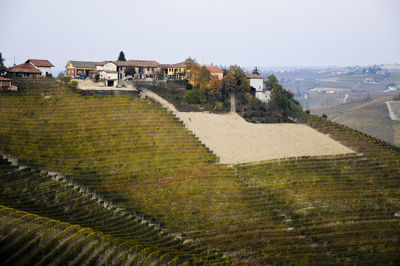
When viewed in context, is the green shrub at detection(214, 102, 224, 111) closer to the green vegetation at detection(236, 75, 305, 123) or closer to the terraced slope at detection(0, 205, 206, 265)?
the green vegetation at detection(236, 75, 305, 123)

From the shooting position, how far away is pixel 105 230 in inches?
1001

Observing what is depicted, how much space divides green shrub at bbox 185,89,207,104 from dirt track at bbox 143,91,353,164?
11.6 ft

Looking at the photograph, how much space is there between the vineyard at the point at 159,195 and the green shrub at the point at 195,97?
6.77 metres

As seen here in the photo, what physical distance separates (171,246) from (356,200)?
59.8 ft

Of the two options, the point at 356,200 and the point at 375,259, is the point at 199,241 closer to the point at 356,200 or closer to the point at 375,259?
the point at 375,259

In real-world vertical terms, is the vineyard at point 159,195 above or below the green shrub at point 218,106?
below

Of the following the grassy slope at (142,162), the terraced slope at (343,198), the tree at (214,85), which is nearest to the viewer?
the grassy slope at (142,162)

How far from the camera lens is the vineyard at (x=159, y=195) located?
22266mm

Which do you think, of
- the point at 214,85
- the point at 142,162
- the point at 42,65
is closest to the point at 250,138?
the point at 142,162

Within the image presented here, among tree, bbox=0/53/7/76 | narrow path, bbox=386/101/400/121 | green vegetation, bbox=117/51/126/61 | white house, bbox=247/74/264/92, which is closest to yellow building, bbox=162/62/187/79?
green vegetation, bbox=117/51/126/61

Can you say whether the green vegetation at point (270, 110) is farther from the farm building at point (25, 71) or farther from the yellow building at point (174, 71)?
the farm building at point (25, 71)

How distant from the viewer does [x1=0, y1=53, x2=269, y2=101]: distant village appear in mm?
50969

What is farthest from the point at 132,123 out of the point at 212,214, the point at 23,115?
the point at 212,214

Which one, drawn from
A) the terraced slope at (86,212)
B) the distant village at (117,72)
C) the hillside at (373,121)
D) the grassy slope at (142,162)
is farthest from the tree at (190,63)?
the hillside at (373,121)
